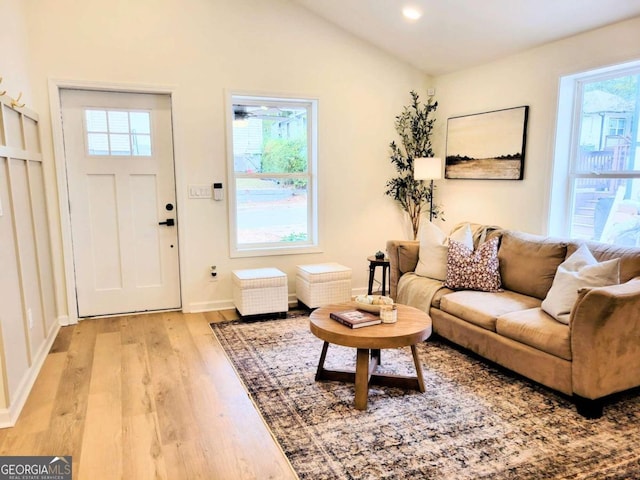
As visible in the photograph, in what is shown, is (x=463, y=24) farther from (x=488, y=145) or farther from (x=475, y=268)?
(x=475, y=268)

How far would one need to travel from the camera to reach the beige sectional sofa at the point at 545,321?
7.80ft

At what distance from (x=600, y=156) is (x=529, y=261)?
3.35ft

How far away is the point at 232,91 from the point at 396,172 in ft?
6.48

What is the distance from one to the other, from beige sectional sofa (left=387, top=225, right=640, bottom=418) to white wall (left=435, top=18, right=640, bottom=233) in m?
0.47

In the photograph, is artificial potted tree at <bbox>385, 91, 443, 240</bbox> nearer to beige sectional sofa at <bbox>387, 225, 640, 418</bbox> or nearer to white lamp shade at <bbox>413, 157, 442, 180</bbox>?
white lamp shade at <bbox>413, 157, 442, 180</bbox>

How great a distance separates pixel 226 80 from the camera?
4246mm

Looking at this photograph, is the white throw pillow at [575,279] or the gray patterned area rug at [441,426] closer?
the gray patterned area rug at [441,426]

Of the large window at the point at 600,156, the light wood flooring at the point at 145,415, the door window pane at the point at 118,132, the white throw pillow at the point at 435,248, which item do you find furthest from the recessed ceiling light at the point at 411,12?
the light wood flooring at the point at 145,415

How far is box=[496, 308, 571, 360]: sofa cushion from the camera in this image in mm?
2520

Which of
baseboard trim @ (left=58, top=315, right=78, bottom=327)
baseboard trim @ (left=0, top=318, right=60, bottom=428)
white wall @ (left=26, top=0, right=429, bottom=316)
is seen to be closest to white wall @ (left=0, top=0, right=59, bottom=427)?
baseboard trim @ (left=0, top=318, right=60, bottom=428)

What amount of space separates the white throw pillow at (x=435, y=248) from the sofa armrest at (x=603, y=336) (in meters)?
1.36

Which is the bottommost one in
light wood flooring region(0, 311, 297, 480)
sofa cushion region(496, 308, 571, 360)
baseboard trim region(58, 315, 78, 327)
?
light wood flooring region(0, 311, 297, 480)

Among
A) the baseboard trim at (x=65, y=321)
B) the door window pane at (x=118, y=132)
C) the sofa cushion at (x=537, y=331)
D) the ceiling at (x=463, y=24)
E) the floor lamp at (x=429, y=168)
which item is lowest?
the baseboard trim at (x=65, y=321)

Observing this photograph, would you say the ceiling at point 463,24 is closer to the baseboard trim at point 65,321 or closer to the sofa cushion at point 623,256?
the sofa cushion at point 623,256
